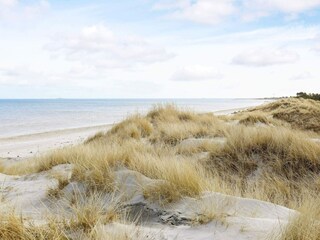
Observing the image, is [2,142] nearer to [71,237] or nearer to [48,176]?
[48,176]

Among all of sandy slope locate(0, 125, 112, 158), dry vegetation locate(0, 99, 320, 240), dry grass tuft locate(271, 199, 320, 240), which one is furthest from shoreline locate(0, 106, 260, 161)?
dry grass tuft locate(271, 199, 320, 240)

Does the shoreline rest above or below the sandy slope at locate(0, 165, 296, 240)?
below

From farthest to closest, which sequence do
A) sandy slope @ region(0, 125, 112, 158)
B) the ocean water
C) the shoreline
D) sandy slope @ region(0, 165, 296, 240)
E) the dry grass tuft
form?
the ocean water, sandy slope @ region(0, 125, 112, 158), the shoreline, sandy slope @ region(0, 165, 296, 240), the dry grass tuft

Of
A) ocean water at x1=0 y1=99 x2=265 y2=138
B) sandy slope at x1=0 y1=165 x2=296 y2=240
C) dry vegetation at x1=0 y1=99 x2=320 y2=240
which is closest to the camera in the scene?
sandy slope at x1=0 y1=165 x2=296 y2=240

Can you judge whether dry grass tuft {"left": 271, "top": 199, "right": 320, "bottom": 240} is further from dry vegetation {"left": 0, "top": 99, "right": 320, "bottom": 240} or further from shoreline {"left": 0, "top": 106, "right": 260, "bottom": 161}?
shoreline {"left": 0, "top": 106, "right": 260, "bottom": 161}

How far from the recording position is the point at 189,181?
434 cm

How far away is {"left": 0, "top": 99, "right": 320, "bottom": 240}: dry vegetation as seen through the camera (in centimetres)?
340

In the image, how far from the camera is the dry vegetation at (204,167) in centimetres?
340

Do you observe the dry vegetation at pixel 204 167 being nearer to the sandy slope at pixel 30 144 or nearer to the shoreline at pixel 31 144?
the shoreline at pixel 31 144

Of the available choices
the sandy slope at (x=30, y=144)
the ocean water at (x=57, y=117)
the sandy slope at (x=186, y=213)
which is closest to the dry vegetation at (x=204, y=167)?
the sandy slope at (x=186, y=213)

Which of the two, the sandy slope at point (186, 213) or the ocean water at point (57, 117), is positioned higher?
the sandy slope at point (186, 213)

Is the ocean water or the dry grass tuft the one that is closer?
the dry grass tuft

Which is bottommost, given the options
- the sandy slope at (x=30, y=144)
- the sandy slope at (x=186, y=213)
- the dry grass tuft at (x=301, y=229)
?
the sandy slope at (x=30, y=144)

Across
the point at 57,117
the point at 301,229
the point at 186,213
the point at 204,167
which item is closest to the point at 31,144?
the point at 204,167
